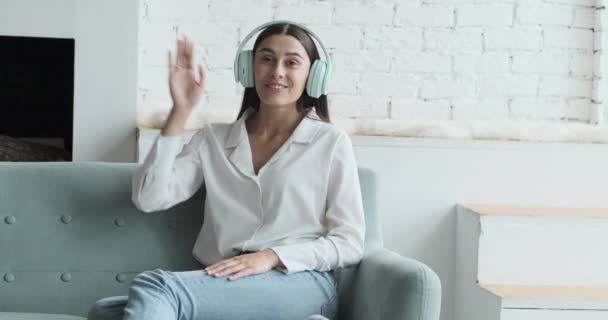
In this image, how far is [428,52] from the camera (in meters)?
3.20

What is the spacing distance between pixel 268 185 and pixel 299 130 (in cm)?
15

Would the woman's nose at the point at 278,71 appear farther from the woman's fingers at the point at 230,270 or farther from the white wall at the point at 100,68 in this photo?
the white wall at the point at 100,68

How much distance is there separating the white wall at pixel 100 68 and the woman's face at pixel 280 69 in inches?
28.9

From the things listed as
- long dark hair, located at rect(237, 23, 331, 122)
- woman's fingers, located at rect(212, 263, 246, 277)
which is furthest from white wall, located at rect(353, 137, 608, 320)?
woman's fingers, located at rect(212, 263, 246, 277)

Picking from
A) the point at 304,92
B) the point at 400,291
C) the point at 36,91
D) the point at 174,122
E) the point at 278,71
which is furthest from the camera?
the point at 36,91

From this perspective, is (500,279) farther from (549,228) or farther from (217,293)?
(217,293)

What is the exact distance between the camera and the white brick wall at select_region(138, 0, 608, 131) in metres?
3.10

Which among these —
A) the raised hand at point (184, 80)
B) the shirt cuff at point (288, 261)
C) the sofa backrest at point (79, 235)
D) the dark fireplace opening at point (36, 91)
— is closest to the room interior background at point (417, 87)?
the dark fireplace opening at point (36, 91)

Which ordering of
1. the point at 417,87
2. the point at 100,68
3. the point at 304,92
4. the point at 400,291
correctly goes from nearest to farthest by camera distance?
1. the point at 400,291
2. the point at 304,92
3. the point at 100,68
4. the point at 417,87

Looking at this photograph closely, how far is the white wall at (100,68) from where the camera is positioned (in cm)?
269

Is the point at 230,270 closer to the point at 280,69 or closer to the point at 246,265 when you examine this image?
the point at 246,265

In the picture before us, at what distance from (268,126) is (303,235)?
0.93 ft

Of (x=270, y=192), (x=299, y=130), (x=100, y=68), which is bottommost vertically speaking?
(x=270, y=192)

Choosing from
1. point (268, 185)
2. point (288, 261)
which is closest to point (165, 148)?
point (268, 185)
